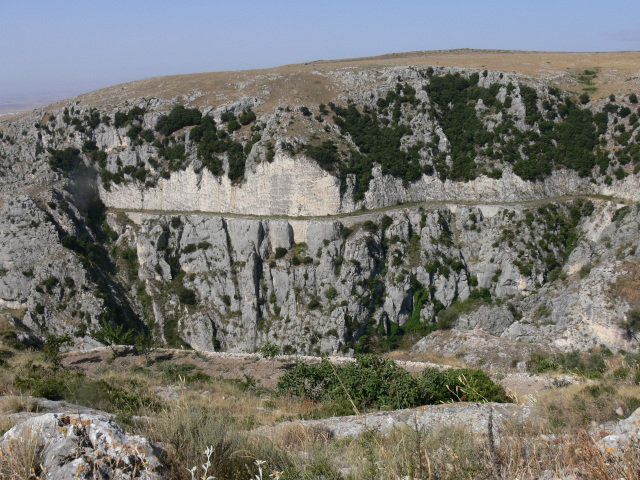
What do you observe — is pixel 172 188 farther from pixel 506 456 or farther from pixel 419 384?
pixel 506 456

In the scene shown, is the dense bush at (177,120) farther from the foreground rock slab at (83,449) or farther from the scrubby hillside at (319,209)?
the foreground rock slab at (83,449)

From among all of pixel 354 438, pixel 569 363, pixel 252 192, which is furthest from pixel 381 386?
pixel 252 192

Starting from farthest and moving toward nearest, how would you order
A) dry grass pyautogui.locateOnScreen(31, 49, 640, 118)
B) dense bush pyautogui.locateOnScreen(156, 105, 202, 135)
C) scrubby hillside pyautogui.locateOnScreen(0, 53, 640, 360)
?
dense bush pyautogui.locateOnScreen(156, 105, 202, 135)
dry grass pyautogui.locateOnScreen(31, 49, 640, 118)
scrubby hillside pyautogui.locateOnScreen(0, 53, 640, 360)

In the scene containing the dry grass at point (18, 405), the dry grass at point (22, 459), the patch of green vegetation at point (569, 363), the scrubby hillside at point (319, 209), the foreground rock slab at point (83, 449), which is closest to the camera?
the dry grass at point (22, 459)

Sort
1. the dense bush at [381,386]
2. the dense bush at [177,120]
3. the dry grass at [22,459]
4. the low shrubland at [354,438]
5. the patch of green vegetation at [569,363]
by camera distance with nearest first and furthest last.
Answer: the dry grass at [22,459] < the low shrubland at [354,438] < the dense bush at [381,386] < the patch of green vegetation at [569,363] < the dense bush at [177,120]

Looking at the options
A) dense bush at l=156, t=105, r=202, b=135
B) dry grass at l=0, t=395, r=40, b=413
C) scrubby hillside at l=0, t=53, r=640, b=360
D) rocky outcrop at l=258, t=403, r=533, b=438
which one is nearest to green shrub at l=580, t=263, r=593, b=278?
scrubby hillside at l=0, t=53, r=640, b=360

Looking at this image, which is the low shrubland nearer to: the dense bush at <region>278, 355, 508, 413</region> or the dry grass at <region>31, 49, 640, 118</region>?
the dense bush at <region>278, 355, 508, 413</region>

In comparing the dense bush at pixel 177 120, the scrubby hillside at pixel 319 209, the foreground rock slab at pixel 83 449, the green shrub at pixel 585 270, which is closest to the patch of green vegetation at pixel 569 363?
the scrubby hillside at pixel 319 209
